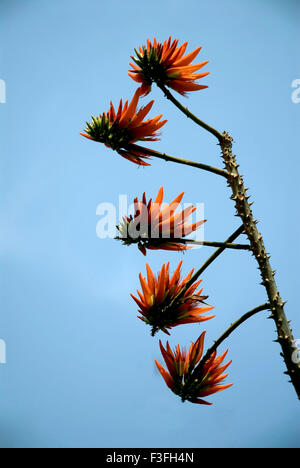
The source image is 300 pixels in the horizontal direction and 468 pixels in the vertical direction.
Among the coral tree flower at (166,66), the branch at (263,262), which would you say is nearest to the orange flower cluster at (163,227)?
the coral tree flower at (166,66)

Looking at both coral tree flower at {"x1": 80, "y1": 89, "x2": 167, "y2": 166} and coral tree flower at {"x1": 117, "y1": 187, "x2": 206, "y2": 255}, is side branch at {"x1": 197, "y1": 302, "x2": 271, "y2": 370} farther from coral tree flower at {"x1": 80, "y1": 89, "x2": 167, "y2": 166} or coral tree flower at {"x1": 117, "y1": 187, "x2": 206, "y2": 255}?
coral tree flower at {"x1": 80, "y1": 89, "x2": 167, "y2": 166}

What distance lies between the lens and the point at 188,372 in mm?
2059

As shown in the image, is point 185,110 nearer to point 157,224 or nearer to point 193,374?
point 157,224

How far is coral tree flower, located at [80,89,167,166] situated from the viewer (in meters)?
2.00

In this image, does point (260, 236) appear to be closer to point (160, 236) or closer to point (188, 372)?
point (160, 236)

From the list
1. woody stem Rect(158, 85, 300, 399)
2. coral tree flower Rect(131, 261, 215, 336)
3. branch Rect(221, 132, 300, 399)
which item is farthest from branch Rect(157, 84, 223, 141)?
coral tree flower Rect(131, 261, 215, 336)

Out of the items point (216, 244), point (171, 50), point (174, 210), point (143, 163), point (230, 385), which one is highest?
point (171, 50)

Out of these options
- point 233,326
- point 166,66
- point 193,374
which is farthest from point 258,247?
point 166,66

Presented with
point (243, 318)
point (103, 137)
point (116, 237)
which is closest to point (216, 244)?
point (243, 318)

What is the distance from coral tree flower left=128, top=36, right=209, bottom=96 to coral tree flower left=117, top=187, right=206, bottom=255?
23.9 inches

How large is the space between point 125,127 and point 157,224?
1.81 ft

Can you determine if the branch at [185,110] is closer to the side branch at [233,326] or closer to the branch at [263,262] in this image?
the branch at [263,262]
